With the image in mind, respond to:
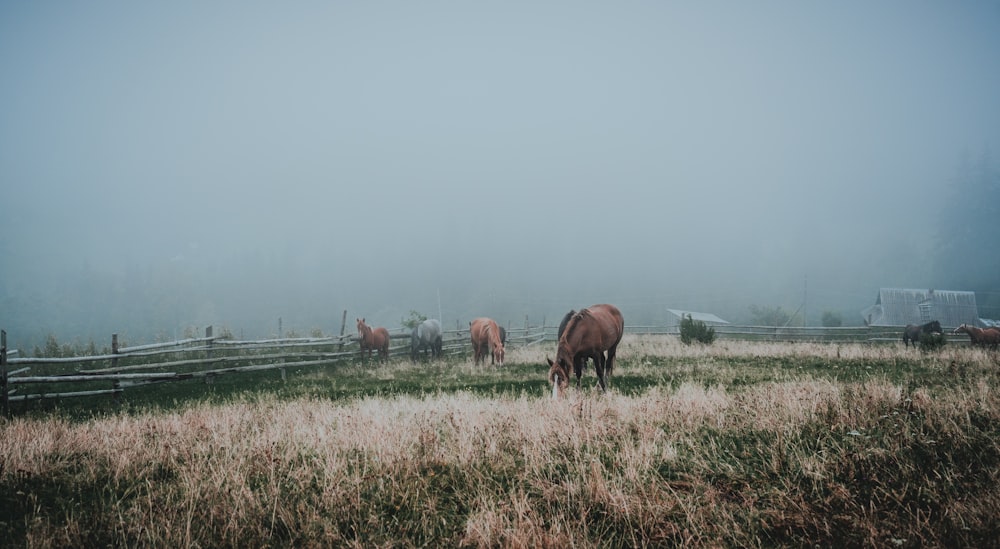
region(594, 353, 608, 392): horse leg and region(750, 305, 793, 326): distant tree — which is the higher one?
region(594, 353, 608, 392): horse leg

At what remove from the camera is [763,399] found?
5441 millimetres

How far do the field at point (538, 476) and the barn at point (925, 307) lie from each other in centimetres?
5001

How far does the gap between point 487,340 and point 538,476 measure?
11.8 m

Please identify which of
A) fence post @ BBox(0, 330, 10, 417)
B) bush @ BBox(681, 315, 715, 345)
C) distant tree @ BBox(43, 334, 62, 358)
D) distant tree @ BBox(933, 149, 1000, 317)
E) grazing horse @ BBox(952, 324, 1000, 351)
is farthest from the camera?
distant tree @ BBox(933, 149, 1000, 317)

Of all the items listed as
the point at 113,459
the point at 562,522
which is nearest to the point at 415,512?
the point at 562,522

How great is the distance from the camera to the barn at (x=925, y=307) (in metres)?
42.6

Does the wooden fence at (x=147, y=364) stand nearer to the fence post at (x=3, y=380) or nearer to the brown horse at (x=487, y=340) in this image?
the fence post at (x=3, y=380)

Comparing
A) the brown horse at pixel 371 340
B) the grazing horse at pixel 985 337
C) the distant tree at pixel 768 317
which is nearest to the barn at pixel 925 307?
the distant tree at pixel 768 317

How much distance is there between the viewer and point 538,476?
3.43 m

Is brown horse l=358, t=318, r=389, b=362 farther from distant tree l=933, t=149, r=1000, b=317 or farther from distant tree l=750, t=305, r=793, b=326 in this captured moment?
distant tree l=933, t=149, r=1000, b=317

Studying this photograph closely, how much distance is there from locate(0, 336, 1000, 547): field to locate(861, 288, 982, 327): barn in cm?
5001

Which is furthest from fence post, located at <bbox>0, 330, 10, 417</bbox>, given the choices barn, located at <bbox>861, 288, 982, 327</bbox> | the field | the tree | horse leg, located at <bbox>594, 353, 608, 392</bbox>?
the tree

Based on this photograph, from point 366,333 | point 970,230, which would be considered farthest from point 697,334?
point 970,230

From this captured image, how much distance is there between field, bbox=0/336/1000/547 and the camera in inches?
104
